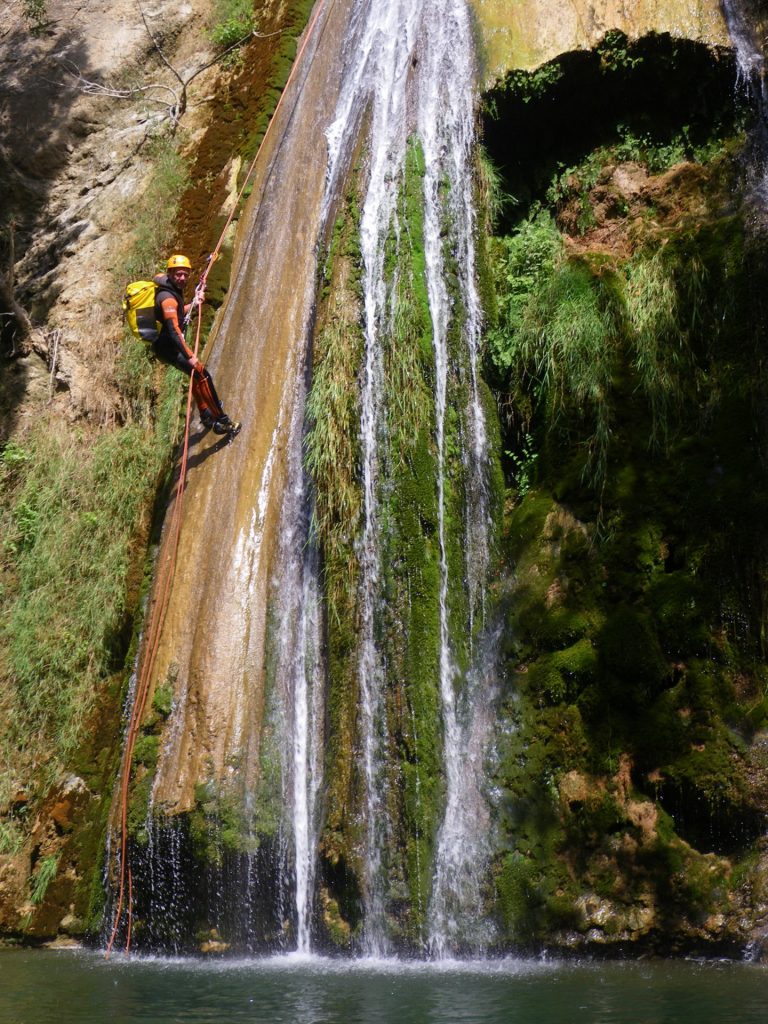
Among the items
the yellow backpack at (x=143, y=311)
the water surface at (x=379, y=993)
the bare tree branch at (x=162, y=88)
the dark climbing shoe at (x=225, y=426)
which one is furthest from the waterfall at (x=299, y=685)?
the bare tree branch at (x=162, y=88)

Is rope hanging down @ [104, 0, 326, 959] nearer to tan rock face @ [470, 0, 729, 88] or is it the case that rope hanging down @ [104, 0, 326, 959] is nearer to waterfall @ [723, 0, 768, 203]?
tan rock face @ [470, 0, 729, 88]

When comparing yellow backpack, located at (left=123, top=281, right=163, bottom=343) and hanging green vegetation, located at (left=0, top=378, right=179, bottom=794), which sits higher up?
yellow backpack, located at (left=123, top=281, right=163, bottom=343)

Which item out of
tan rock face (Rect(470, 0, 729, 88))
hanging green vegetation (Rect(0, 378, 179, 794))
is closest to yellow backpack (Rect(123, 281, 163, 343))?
hanging green vegetation (Rect(0, 378, 179, 794))

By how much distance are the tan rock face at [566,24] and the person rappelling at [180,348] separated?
3.00 m

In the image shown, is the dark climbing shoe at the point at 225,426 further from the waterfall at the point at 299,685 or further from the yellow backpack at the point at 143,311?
the yellow backpack at the point at 143,311

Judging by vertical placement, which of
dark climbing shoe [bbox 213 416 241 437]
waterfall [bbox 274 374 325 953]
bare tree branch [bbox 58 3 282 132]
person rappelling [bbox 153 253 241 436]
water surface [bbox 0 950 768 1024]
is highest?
bare tree branch [bbox 58 3 282 132]

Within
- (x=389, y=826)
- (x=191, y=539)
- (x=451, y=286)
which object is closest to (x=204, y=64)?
(x=451, y=286)

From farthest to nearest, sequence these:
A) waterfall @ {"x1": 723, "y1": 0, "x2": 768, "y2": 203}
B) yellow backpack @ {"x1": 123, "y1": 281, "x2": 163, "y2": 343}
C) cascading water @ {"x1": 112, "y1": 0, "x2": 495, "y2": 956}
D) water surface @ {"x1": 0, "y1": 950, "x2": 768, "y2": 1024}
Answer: yellow backpack @ {"x1": 123, "y1": 281, "x2": 163, "y2": 343}
waterfall @ {"x1": 723, "y1": 0, "x2": 768, "y2": 203}
cascading water @ {"x1": 112, "y1": 0, "x2": 495, "y2": 956}
water surface @ {"x1": 0, "y1": 950, "x2": 768, "y2": 1024}

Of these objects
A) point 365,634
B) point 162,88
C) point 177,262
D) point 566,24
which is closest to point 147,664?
point 365,634

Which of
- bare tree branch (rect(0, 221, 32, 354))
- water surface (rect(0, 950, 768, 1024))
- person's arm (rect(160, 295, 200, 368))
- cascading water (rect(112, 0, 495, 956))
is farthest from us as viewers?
bare tree branch (rect(0, 221, 32, 354))

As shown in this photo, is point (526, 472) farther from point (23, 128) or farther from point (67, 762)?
point (23, 128)

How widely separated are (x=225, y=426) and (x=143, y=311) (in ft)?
3.58

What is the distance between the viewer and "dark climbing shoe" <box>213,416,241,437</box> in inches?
321

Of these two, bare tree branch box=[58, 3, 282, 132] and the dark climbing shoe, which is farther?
bare tree branch box=[58, 3, 282, 132]
